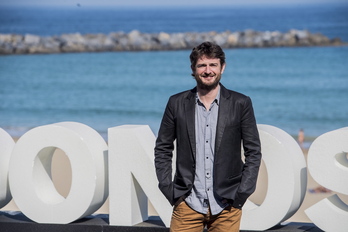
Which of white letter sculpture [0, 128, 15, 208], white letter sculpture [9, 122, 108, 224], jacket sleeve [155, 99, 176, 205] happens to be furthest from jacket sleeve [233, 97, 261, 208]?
white letter sculpture [0, 128, 15, 208]

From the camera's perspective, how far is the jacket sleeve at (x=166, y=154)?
463 cm

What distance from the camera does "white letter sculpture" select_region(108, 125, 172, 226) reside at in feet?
20.6

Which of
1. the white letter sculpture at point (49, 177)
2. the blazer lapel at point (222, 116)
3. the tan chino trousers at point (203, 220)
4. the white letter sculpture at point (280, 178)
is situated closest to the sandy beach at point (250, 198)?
the white letter sculpture at point (49, 177)

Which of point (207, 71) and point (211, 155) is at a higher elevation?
point (207, 71)

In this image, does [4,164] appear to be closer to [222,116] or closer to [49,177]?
[49,177]

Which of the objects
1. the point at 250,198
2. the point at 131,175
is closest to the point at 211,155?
the point at 131,175

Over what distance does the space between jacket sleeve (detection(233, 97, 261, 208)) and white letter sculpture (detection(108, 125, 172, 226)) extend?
68.9 inches

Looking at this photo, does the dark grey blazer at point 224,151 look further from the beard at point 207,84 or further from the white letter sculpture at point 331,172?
the white letter sculpture at point 331,172

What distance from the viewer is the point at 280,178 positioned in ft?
19.8

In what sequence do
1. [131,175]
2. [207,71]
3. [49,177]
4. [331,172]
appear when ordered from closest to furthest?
[207,71]
[331,172]
[131,175]
[49,177]

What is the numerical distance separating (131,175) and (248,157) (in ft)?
6.45

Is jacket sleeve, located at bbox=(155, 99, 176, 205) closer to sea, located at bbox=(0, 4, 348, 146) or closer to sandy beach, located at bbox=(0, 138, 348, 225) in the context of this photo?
sandy beach, located at bbox=(0, 138, 348, 225)

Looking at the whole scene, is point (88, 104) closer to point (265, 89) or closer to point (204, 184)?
point (265, 89)

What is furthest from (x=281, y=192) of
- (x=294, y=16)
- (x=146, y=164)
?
(x=294, y=16)
